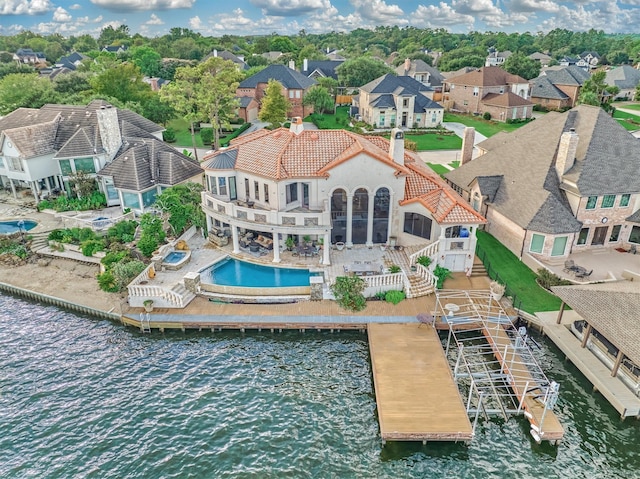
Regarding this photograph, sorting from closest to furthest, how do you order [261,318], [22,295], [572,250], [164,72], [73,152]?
[261,318]
[22,295]
[572,250]
[73,152]
[164,72]

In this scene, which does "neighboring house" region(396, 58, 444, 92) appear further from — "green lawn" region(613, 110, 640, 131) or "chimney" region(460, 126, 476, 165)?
"chimney" region(460, 126, 476, 165)

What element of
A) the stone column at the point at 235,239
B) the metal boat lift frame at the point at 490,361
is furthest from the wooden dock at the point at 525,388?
the stone column at the point at 235,239

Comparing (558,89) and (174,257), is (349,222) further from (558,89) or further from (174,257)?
(558,89)

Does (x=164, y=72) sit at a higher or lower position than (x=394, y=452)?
higher

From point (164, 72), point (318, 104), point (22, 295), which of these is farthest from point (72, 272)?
point (164, 72)

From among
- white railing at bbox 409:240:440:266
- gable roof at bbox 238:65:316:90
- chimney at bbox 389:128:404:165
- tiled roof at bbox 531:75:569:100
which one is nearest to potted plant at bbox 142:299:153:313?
white railing at bbox 409:240:440:266

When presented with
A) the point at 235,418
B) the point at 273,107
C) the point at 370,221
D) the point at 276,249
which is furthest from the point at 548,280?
the point at 273,107

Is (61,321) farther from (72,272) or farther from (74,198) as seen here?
(74,198)
